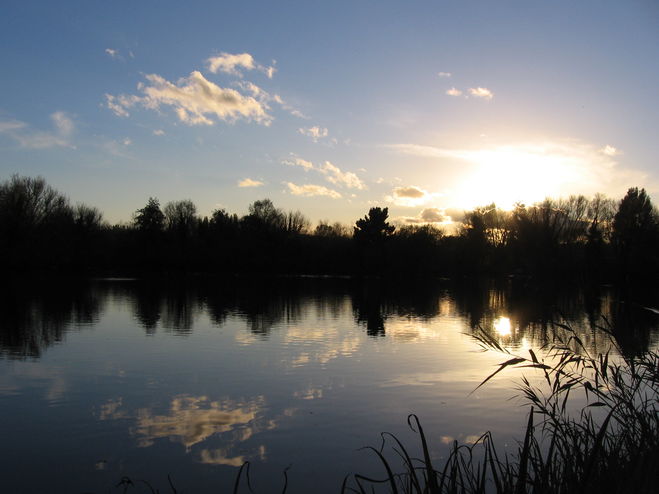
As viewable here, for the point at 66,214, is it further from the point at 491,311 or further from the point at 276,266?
the point at 491,311

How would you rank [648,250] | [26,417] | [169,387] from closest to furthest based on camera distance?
[26,417]
[169,387]
[648,250]

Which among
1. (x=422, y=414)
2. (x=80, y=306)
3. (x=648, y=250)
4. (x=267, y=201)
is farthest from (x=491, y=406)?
(x=267, y=201)

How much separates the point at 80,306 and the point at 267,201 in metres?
61.4

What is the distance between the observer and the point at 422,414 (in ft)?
33.8

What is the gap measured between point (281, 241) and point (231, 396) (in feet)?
245

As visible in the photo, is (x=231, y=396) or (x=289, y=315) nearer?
(x=231, y=396)

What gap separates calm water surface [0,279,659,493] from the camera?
749 cm

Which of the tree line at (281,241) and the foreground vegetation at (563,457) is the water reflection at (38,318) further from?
the tree line at (281,241)

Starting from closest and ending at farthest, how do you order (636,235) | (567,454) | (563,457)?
(567,454) < (563,457) < (636,235)

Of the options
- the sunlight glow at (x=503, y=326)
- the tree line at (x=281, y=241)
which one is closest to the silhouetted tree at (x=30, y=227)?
the tree line at (x=281, y=241)

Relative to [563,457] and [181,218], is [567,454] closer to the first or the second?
[563,457]

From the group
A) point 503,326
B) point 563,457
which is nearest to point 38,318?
point 503,326

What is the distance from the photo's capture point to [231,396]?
11.3 metres

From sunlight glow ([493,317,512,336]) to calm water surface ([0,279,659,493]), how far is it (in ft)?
0.38
